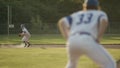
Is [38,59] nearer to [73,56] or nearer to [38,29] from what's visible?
[73,56]

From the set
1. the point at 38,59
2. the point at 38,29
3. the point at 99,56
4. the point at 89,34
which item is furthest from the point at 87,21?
the point at 38,29

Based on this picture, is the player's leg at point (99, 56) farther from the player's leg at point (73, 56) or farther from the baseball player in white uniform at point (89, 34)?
the player's leg at point (73, 56)

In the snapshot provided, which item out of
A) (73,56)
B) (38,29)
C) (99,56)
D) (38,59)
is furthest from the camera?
(38,29)

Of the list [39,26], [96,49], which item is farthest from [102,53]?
[39,26]

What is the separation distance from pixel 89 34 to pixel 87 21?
0.25 metres

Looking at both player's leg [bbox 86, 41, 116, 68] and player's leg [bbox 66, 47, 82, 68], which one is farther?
player's leg [bbox 66, 47, 82, 68]

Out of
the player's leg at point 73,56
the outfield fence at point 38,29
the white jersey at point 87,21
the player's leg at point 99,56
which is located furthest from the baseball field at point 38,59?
the outfield fence at point 38,29

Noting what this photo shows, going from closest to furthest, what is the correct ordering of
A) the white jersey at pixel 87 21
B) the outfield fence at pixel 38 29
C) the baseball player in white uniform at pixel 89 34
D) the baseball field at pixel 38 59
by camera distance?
the baseball player in white uniform at pixel 89 34
the white jersey at pixel 87 21
the baseball field at pixel 38 59
the outfield fence at pixel 38 29

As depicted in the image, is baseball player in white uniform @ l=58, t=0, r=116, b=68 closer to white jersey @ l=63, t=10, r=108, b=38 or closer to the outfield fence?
white jersey @ l=63, t=10, r=108, b=38

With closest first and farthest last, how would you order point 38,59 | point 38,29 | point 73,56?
1. point 73,56
2. point 38,59
3. point 38,29

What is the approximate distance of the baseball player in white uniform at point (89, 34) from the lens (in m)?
7.58

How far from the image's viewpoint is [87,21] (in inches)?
303

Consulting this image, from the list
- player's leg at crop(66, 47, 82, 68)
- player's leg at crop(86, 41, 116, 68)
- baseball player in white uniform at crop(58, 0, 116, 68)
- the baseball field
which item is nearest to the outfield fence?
the baseball field

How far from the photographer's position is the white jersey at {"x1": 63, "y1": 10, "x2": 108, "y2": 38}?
7695 mm
